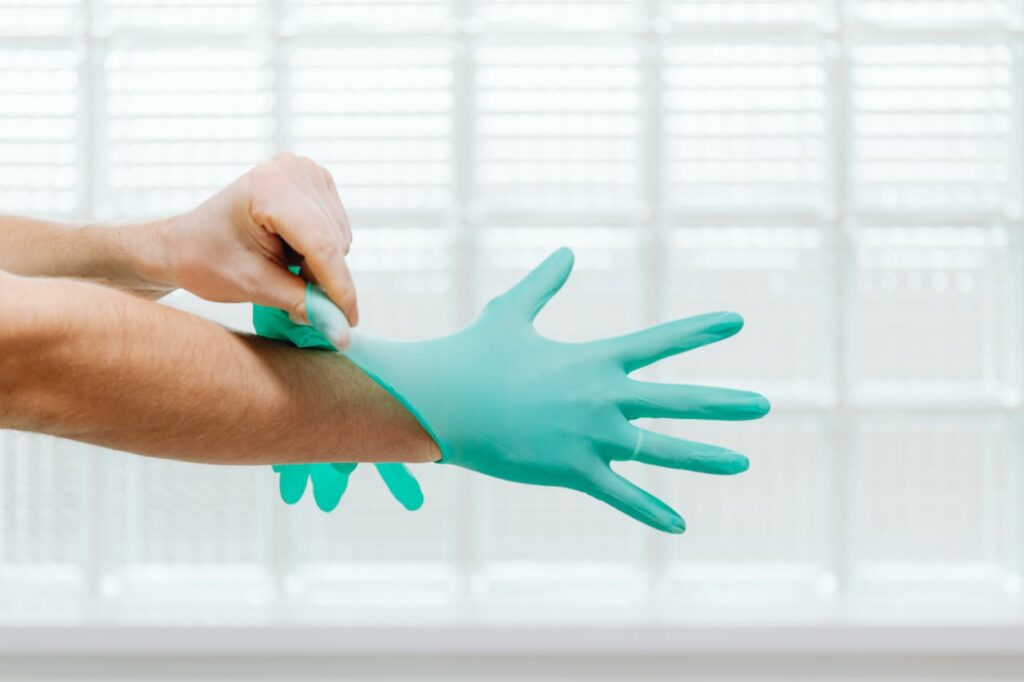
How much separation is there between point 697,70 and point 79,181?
3.46ft

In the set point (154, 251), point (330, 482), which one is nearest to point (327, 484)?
point (330, 482)

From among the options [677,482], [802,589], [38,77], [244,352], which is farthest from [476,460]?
[38,77]

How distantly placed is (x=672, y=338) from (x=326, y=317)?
0.23 m

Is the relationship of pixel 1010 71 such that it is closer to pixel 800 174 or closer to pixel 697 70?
pixel 800 174

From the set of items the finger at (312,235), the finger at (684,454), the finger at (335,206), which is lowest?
the finger at (684,454)

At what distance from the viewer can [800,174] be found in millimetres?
1871

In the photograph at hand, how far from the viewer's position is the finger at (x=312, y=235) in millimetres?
660

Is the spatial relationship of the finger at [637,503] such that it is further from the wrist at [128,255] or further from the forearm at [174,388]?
the wrist at [128,255]

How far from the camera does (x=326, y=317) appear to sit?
0.68m

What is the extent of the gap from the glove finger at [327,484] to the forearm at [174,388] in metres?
0.13

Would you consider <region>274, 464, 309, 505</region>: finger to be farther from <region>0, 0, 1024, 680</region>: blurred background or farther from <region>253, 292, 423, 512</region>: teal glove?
<region>0, 0, 1024, 680</region>: blurred background

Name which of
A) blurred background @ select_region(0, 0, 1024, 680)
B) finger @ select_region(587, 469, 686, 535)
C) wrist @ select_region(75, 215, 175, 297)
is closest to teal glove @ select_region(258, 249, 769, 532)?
finger @ select_region(587, 469, 686, 535)

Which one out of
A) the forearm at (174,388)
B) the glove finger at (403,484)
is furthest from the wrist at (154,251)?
the glove finger at (403,484)

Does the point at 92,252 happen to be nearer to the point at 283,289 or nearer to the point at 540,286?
the point at 283,289
